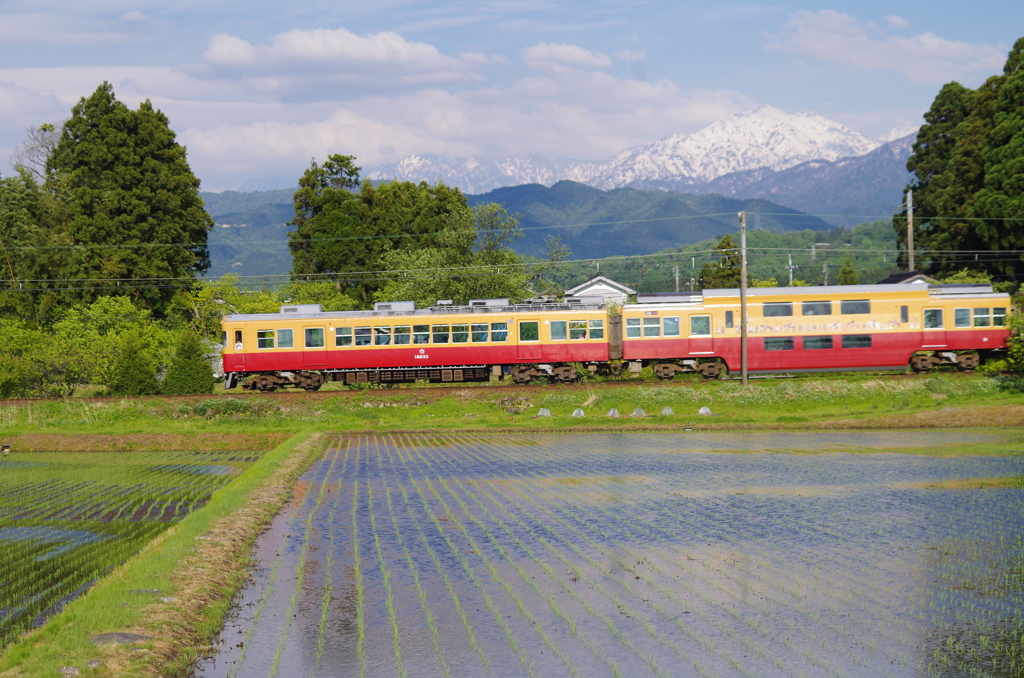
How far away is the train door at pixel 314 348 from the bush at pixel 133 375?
301 inches

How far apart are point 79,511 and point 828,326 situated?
3297 cm

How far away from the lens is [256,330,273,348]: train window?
144 feet

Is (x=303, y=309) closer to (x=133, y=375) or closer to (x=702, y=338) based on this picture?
(x=133, y=375)

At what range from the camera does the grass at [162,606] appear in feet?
30.9

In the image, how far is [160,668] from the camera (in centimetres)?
945

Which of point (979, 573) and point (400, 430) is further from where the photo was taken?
point (400, 430)

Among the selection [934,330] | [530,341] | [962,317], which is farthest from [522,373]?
[962,317]

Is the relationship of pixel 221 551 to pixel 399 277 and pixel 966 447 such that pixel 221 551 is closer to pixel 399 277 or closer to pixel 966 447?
pixel 966 447

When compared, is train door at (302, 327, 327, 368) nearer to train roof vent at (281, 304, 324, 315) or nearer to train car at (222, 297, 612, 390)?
train car at (222, 297, 612, 390)

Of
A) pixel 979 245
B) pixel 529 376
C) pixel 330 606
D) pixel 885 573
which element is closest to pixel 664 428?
pixel 529 376

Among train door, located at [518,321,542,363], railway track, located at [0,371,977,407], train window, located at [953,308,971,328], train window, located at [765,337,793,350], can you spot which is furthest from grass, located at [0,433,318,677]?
train window, located at [953,308,971,328]

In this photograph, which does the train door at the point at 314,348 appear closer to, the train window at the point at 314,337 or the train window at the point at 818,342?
the train window at the point at 314,337

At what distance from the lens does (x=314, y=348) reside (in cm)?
4356

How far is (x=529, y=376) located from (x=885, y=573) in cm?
3204
